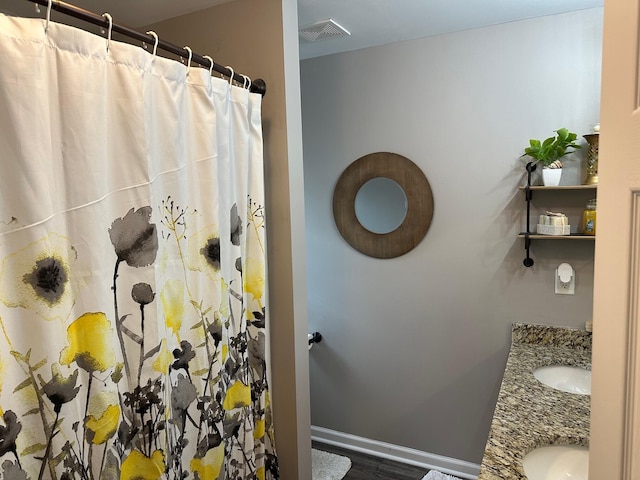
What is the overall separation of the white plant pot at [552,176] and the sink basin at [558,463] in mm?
1220

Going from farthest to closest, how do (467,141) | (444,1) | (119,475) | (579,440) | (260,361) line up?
Answer: (467,141)
(444,1)
(260,361)
(579,440)
(119,475)

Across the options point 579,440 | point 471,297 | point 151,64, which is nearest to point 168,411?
point 151,64

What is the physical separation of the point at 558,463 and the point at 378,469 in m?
1.51

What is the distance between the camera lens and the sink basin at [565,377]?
6.02 ft

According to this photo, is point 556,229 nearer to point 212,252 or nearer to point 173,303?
point 212,252

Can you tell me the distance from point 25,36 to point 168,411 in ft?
3.42

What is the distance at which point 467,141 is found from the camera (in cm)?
229

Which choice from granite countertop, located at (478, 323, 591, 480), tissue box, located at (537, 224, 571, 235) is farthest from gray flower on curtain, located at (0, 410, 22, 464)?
tissue box, located at (537, 224, 571, 235)

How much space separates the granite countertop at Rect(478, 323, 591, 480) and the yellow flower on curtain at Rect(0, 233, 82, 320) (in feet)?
3.67

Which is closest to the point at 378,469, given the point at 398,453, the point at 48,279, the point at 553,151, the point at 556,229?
the point at 398,453

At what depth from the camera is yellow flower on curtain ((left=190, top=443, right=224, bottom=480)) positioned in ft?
4.70

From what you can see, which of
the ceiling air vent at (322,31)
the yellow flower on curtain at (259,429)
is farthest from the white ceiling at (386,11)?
the yellow flower on curtain at (259,429)

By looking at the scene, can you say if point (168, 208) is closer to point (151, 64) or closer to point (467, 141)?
point (151, 64)

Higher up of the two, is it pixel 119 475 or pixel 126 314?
pixel 126 314
